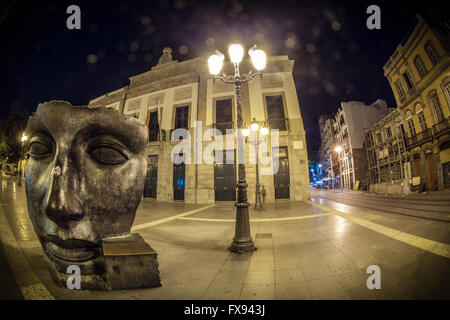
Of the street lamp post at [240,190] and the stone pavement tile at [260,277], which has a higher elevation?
the street lamp post at [240,190]

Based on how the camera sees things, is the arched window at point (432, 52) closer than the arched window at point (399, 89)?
Yes

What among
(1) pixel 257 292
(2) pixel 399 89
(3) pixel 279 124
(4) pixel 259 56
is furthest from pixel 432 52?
(1) pixel 257 292

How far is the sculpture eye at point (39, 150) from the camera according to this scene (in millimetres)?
1702

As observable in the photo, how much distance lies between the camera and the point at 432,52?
13461 millimetres

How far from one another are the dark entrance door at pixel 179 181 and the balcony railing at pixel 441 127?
2114 centimetres

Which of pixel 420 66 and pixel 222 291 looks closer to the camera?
pixel 222 291

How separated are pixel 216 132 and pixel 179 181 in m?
A: 5.05

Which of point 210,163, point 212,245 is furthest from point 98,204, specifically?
point 210,163

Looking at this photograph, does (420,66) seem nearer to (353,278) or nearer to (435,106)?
(435,106)

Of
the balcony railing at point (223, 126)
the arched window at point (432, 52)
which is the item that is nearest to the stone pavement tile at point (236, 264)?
the balcony railing at point (223, 126)

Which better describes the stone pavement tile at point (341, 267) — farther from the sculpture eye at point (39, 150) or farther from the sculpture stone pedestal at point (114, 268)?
the sculpture eye at point (39, 150)
